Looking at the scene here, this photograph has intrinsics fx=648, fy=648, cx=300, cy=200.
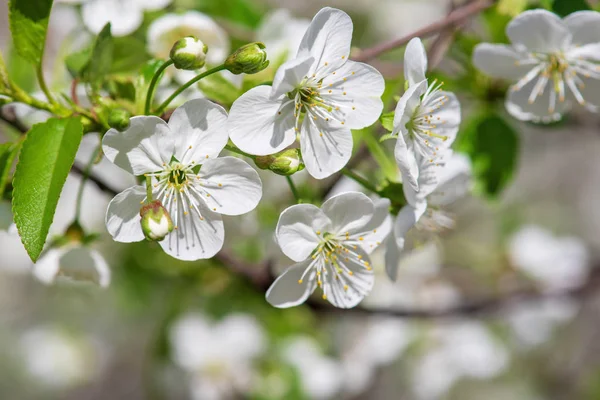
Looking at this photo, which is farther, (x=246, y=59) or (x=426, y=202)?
(x=426, y=202)

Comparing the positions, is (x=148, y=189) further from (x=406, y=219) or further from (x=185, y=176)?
(x=406, y=219)

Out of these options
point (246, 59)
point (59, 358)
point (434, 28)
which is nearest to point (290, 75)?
point (246, 59)

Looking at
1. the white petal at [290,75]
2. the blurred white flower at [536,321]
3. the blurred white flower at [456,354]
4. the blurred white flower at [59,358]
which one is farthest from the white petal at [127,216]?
the blurred white flower at [59,358]

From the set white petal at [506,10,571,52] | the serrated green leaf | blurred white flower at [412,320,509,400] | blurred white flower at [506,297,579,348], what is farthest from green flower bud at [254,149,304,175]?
blurred white flower at [506,297,579,348]

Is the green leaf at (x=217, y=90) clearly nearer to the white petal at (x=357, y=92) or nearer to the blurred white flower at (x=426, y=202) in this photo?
the white petal at (x=357, y=92)

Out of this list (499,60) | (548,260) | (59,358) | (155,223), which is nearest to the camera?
(155,223)

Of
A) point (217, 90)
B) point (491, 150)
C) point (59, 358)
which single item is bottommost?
point (59, 358)
